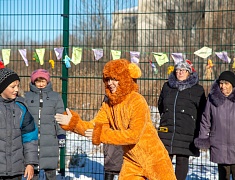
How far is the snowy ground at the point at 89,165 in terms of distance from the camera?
25.6ft

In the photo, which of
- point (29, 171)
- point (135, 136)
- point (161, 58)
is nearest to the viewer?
point (135, 136)

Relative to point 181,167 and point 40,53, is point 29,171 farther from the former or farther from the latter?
point 40,53

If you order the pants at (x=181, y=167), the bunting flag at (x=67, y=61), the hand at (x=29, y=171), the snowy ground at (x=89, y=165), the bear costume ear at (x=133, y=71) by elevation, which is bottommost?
the snowy ground at (x=89, y=165)

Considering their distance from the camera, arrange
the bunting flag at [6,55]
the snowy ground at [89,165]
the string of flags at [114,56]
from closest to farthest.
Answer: the string of flags at [114,56], the snowy ground at [89,165], the bunting flag at [6,55]

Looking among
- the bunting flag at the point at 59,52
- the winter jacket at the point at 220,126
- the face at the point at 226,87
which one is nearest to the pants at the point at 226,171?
the winter jacket at the point at 220,126

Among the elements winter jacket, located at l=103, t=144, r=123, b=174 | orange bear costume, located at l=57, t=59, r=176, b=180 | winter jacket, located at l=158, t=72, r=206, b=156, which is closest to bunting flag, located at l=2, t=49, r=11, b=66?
winter jacket, located at l=103, t=144, r=123, b=174

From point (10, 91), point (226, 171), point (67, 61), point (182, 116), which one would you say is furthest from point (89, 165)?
point (10, 91)

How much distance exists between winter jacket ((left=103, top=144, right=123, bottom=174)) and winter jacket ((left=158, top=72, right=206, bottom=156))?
647 millimetres

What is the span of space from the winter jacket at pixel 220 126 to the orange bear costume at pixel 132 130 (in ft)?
5.10

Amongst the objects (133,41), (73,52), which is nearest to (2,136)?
(73,52)

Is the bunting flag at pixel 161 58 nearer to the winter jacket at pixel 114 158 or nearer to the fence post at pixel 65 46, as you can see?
the fence post at pixel 65 46

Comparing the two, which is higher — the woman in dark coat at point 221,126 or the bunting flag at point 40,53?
the bunting flag at point 40,53

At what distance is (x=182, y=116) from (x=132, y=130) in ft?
6.48

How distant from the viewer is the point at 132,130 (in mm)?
4332
